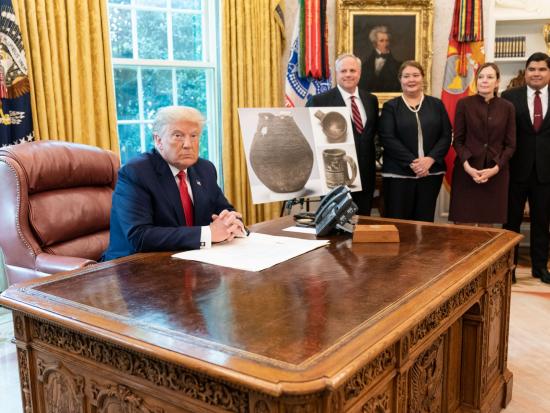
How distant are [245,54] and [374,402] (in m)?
A: 4.03

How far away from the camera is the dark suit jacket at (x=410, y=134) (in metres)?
4.12

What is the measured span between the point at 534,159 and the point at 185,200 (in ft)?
9.96

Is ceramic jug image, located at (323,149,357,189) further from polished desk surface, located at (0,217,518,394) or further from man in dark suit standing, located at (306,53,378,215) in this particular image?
polished desk surface, located at (0,217,518,394)

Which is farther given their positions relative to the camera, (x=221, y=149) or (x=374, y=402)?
(x=221, y=149)

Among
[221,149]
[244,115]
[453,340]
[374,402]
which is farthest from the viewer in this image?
[221,149]

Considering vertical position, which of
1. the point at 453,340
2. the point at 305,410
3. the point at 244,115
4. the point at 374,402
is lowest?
the point at 453,340

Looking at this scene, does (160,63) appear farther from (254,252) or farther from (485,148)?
(254,252)

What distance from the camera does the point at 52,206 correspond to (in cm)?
277

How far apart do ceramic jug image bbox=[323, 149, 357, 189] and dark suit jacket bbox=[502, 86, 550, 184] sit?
1.46 meters

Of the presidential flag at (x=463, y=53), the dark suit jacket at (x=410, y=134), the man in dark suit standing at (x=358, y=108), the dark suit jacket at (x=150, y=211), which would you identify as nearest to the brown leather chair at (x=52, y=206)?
the dark suit jacket at (x=150, y=211)

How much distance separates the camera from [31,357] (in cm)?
170

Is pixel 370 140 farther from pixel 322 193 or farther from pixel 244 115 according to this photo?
pixel 244 115

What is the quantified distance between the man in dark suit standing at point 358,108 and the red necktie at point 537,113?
1.21 meters

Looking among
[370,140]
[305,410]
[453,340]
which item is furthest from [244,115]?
[305,410]
